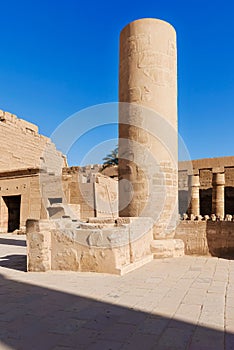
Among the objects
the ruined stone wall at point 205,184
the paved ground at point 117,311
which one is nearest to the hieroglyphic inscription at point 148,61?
the paved ground at point 117,311

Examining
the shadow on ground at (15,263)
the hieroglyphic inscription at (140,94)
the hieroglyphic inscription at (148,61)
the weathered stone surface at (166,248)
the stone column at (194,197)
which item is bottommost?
the shadow on ground at (15,263)

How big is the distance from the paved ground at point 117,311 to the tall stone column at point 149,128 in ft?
7.56

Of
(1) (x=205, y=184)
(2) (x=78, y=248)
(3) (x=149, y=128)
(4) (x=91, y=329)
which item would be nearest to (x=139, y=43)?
A: (3) (x=149, y=128)

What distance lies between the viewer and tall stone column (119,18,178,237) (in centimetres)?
722

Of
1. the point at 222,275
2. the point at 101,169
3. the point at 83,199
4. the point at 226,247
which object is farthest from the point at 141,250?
the point at 101,169

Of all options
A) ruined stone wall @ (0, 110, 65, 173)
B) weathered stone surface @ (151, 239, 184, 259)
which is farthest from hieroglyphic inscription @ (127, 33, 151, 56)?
ruined stone wall @ (0, 110, 65, 173)

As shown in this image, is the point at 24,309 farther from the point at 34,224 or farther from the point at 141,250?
the point at 141,250

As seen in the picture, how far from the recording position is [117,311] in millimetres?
3166

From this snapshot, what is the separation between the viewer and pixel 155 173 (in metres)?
7.22

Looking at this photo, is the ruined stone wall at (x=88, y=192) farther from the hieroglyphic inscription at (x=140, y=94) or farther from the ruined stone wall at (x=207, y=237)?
the hieroglyphic inscription at (x=140, y=94)

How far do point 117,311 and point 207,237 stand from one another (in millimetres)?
5274

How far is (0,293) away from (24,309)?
0.86 m

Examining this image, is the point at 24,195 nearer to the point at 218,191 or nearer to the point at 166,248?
the point at 218,191

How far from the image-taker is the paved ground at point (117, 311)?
8.02 ft
